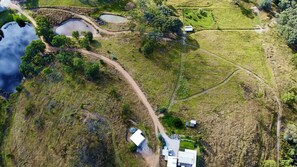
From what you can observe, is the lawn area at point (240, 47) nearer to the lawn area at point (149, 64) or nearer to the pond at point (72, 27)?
the lawn area at point (149, 64)

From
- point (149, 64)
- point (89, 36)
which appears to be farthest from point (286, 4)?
point (89, 36)

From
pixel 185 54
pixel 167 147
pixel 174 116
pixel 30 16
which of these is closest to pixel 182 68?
pixel 185 54

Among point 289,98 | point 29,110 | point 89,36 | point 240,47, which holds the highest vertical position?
point 89,36

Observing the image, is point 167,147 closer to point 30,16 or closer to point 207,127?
point 207,127

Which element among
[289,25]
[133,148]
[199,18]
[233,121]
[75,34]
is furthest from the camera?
[199,18]

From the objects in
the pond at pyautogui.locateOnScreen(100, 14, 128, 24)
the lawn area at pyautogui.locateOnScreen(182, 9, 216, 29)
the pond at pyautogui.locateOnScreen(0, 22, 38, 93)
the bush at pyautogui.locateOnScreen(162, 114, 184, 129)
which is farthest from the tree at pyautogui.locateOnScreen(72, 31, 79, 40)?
the bush at pyautogui.locateOnScreen(162, 114, 184, 129)

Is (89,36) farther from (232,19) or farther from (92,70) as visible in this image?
(232,19)
